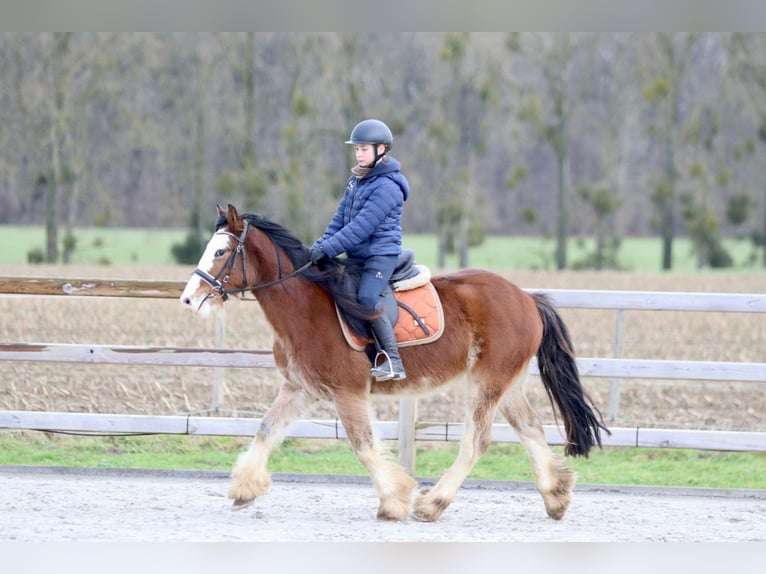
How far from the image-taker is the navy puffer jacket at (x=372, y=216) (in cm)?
621

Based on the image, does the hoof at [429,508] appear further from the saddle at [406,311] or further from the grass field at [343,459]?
the grass field at [343,459]

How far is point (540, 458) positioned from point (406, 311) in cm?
131

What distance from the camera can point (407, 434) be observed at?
7.67 m

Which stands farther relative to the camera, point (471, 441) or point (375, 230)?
point (471, 441)

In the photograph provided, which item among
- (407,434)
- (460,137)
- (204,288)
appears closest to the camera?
(204,288)

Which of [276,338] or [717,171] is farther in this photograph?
[717,171]

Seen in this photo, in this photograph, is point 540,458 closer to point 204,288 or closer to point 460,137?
point 204,288

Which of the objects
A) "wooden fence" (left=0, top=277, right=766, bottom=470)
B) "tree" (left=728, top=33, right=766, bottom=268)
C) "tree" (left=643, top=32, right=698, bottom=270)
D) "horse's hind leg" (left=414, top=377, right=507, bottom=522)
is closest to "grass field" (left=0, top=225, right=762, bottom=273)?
"tree" (left=643, top=32, right=698, bottom=270)

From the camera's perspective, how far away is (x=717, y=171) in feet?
131

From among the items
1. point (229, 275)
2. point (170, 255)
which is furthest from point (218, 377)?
point (170, 255)

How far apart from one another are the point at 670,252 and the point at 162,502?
1246 inches

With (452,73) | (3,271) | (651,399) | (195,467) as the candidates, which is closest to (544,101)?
(452,73)

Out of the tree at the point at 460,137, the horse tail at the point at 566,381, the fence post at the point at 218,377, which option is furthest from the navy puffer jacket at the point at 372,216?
the tree at the point at 460,137

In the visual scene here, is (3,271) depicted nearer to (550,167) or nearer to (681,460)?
(681,460)
